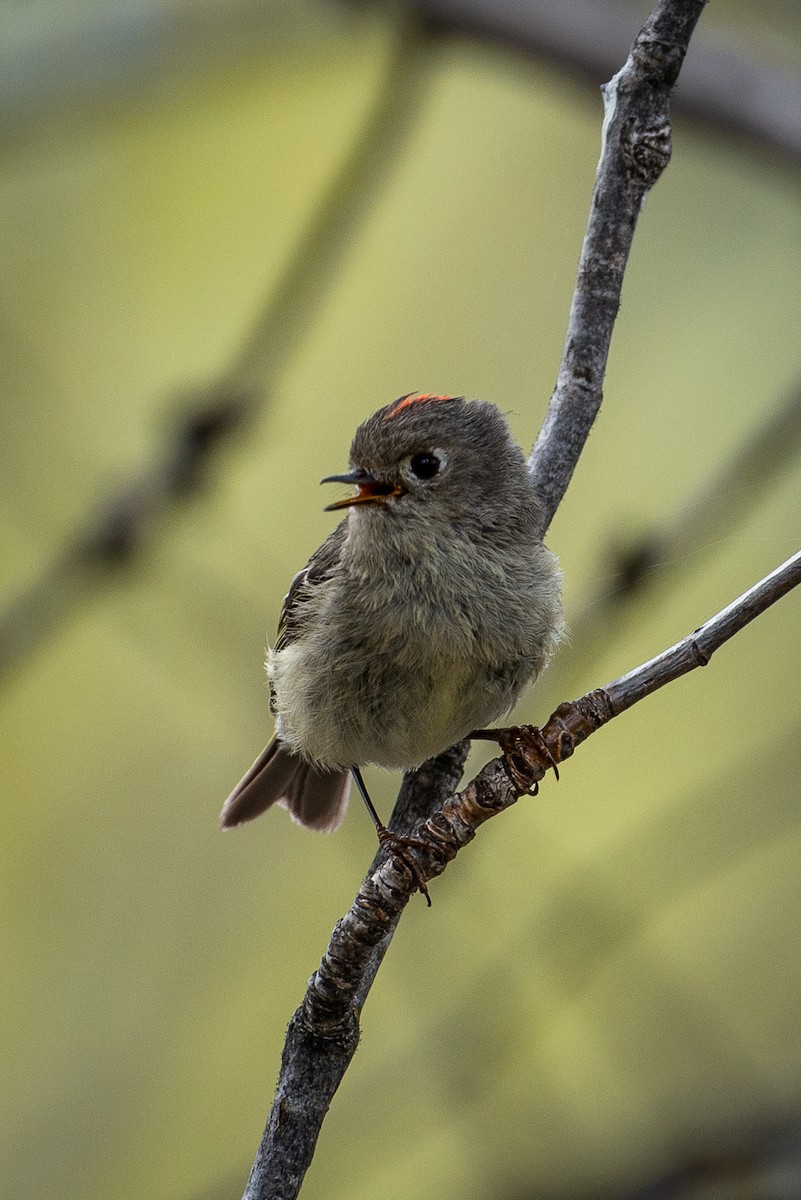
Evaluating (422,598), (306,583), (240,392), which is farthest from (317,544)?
(240,392)

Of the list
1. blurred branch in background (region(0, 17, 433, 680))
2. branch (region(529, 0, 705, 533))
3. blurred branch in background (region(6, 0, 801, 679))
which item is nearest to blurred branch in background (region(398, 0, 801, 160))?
blurred branch in background (region(6, 0, 801, 679))

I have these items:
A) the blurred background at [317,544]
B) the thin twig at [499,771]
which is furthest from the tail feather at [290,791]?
the thin twig at [499,771]

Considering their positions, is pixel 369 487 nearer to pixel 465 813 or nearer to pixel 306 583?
pixel 306 583

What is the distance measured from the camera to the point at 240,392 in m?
2.88

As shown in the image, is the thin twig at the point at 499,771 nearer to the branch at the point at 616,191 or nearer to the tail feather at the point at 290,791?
the branch at the point at 616,191

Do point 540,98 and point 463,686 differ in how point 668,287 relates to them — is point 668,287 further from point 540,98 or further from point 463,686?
point 463,686

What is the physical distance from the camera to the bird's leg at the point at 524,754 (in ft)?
7.57

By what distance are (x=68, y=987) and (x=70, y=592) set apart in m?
3.39

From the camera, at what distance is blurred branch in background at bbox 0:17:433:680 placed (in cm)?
278

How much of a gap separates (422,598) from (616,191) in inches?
39.6

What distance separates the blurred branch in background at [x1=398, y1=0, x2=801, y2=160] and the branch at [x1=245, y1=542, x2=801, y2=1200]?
1.63 m

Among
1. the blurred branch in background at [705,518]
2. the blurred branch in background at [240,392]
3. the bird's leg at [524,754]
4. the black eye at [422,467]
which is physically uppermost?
the blurred branch in background at [240,392]

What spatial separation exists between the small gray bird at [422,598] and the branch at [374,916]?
2.46 ft

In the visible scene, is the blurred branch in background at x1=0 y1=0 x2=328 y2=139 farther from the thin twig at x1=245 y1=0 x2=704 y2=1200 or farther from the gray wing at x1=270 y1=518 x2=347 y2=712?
the gray wing at x1=270 y1=518 x2=347 y2=712
